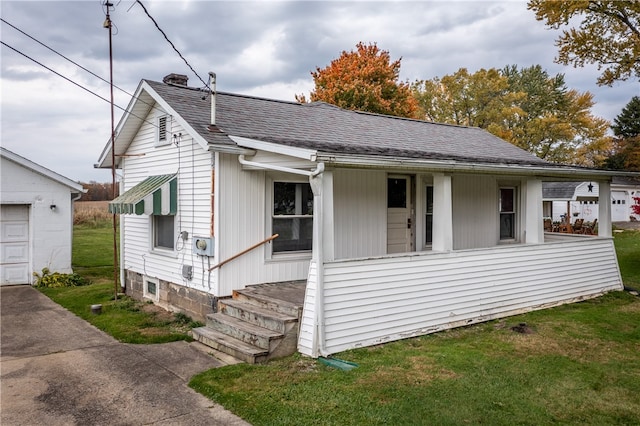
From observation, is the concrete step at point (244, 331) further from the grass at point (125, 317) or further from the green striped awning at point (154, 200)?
the green striped awning at point (154, 200)

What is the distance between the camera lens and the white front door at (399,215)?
394 inches

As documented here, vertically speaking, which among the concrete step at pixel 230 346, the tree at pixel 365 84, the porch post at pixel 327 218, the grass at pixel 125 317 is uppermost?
the tree at pixel 365 84

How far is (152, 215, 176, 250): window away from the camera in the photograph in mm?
9812

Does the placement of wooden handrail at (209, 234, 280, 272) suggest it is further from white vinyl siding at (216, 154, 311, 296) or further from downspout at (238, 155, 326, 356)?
downspout at (238, 155, 326, 356)

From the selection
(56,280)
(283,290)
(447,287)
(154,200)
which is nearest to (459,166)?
(447,287)

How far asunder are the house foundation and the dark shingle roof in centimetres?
289

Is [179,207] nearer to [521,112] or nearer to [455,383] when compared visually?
[455,383]

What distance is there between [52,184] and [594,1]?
55.0ft

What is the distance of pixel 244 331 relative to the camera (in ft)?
22.5

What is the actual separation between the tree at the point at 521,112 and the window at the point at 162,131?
2669 cm

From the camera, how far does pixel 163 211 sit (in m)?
8.98

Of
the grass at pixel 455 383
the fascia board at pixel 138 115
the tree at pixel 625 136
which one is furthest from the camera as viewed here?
the tree at pixel 625 136

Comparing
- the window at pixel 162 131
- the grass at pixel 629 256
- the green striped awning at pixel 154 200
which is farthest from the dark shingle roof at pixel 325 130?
the grass at pixel 629 256

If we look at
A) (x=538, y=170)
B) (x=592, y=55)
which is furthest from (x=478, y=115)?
(x=538, y=170)
